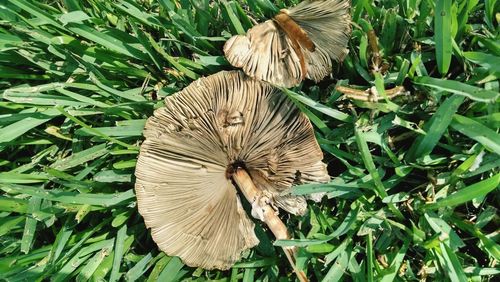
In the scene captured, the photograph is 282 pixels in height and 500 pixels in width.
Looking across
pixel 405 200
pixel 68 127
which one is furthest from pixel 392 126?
pixel 68 127

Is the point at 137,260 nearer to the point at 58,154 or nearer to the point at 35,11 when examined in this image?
the point at 58,154

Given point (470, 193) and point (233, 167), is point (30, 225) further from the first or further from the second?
point (470, 193)

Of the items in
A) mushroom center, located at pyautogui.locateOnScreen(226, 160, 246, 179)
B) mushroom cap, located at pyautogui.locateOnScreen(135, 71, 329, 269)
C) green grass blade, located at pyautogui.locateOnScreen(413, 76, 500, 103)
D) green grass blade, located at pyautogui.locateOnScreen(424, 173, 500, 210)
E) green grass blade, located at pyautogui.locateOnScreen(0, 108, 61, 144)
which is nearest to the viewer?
green grass blade, located at pyautogui.locateOnScreen(413, 76, 500, 103)

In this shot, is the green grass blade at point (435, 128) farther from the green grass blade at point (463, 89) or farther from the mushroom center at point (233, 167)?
the mushroom center at point (233, 167)

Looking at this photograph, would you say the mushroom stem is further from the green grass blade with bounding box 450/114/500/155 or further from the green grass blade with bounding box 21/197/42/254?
the green grass blade with bounding box 21/197/42/254

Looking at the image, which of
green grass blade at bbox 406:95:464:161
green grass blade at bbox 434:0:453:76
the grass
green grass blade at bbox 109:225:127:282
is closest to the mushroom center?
the grass

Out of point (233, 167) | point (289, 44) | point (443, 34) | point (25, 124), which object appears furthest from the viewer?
point (25, 124)

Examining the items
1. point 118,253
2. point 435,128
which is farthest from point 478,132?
point 118,253
